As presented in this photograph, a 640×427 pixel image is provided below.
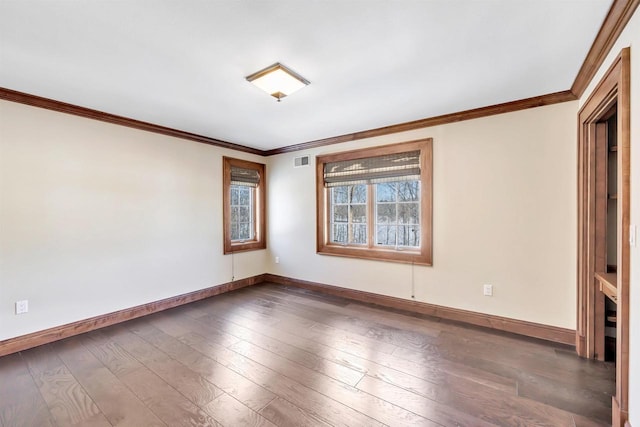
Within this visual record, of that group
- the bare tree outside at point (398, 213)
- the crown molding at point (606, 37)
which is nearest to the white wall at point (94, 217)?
the bare tree outside at point (398, 213)

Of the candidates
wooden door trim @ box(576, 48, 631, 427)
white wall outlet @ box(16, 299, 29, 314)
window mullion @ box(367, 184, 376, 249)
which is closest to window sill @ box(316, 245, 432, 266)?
window mullion @ box(367, 184, 376, 249)

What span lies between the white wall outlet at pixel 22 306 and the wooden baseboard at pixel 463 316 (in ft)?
10.6

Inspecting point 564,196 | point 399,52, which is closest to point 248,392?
point 399,52

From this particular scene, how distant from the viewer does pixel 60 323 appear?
9.61 feet

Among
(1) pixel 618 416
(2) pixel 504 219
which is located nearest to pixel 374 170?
(2) pixel 504 219

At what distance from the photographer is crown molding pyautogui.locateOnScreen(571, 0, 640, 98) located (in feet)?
5.04

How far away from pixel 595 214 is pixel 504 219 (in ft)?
2.48

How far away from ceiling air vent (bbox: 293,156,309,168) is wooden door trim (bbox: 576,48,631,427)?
10.8 ft

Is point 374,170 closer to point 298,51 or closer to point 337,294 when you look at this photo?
point 337,294

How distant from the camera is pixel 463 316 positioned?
3.30 m

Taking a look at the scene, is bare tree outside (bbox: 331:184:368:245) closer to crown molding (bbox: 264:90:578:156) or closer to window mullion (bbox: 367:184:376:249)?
window mullion (bbox: 367:184:376:249)

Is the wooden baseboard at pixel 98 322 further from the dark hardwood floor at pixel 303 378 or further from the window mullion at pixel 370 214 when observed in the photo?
the window mullion at pixel 370 214

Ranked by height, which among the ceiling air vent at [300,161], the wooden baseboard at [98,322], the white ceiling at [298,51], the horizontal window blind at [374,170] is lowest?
the wooden baseboard at [98,322]

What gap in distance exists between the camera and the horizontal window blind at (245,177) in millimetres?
4715
